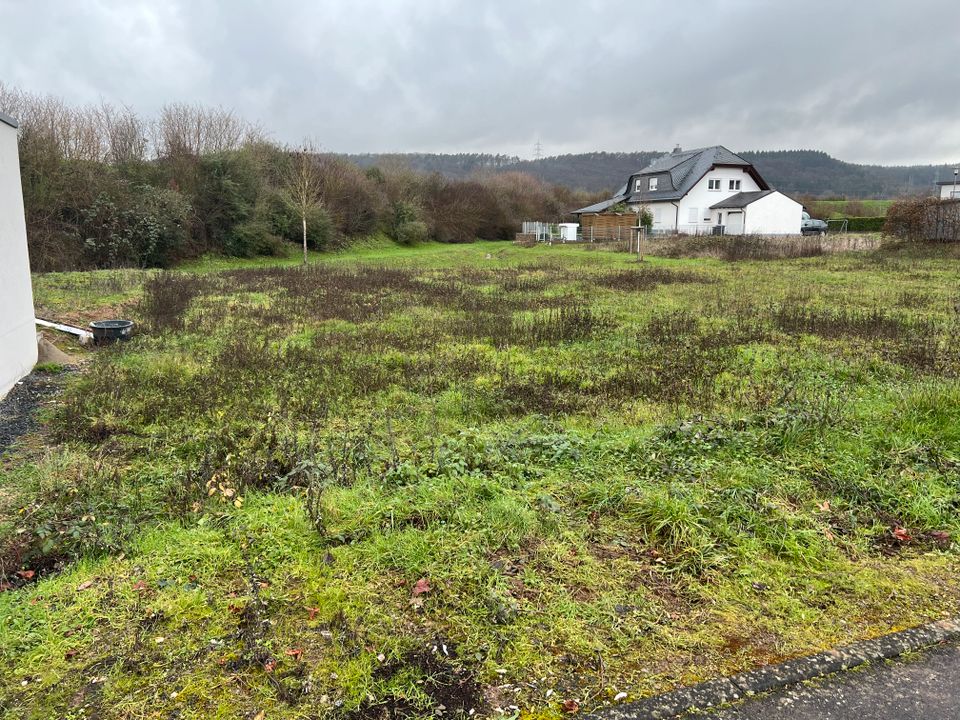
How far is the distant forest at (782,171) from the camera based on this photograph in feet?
263

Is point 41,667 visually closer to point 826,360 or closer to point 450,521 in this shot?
point 450,521

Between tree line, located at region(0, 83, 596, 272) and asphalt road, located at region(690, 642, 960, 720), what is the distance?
25.0m

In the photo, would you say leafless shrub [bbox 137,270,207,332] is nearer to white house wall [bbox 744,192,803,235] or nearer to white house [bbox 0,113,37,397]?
white house [bbox 0,113,37,397]

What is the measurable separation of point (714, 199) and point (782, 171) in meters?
53.2

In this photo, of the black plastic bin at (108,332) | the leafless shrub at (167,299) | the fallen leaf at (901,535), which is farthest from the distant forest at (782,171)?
the fallen leaf at (901,535)

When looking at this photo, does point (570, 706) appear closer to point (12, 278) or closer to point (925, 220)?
point (12, 278)

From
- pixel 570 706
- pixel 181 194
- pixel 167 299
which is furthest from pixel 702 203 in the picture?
pixel 570 706

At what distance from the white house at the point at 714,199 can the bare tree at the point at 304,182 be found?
21885 mm

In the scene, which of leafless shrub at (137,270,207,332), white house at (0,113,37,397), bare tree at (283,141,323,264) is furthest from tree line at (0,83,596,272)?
white house at (0,113,37,397)

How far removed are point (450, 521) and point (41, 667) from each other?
6.73ft

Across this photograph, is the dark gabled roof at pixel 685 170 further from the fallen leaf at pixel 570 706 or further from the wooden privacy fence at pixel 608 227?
the fallen leaf at pixel 570 706

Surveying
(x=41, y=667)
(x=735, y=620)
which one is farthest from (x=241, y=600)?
(x=735, y=620)

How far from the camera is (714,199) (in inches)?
1774

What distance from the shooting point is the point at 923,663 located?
2.53 m
